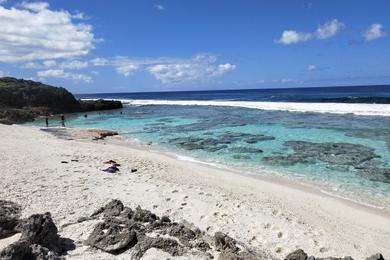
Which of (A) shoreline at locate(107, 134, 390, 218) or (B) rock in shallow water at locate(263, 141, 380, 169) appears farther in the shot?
(B) rock in shallow water at locate(263, 141, 380, 169)

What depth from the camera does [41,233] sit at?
18.2 feet

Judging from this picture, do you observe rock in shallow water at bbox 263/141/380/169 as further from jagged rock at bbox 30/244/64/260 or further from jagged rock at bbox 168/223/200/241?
jagged rock at bbox 30/244/64/260

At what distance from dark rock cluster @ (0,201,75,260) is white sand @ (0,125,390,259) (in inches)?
11.0

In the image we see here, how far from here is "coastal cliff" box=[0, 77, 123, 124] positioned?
157 feet

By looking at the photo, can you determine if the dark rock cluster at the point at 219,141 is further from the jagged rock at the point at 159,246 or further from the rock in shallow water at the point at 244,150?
the jagged rock at the point at 159,246

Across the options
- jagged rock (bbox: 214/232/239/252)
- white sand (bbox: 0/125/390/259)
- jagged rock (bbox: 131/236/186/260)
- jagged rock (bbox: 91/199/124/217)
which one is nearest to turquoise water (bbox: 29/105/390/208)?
white sand (bbox: 0/125/390/259)

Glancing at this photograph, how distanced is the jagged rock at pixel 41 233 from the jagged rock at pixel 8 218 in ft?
2.40

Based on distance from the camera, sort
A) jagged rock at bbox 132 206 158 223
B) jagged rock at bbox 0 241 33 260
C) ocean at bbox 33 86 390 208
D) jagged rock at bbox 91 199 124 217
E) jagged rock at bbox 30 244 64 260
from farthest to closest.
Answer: ocean at bbox 33 86 390 208 < jagged rock at bbox 91 199 124 217 < jagged rock at bbox 132 206 158 223 < jagged rock at bbox 30 244 64 260 < jagged rock at bbox 0 241 33 260

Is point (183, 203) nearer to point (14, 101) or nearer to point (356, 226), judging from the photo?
point (356, 226)

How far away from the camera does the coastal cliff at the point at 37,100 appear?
4778cm

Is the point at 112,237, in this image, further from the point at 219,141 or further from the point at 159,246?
the point at 219,141

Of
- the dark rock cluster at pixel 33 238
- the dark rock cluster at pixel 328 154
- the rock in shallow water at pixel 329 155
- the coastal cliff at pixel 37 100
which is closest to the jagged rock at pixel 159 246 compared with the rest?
the dark rock cluster at pixel 33 238

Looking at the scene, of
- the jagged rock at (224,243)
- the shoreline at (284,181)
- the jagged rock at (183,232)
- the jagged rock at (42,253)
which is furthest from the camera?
the shoreline at (284,181)

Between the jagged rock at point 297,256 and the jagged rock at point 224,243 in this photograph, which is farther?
the jagged rock at point 224,243
